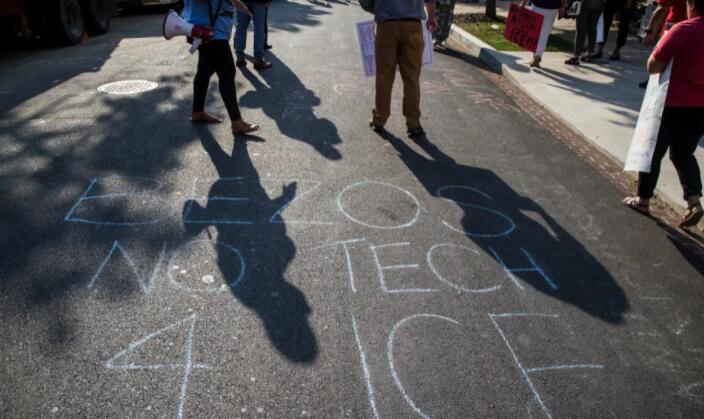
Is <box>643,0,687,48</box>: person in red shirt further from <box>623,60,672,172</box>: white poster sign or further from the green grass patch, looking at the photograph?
the green grass patch

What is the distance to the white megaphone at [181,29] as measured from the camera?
4398 millimetres

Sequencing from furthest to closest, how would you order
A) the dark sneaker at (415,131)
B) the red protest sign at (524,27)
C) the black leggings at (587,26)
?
the red protest sign at (524,27) → the black leggings at (587,26) → the dark sneaker at (415,131)

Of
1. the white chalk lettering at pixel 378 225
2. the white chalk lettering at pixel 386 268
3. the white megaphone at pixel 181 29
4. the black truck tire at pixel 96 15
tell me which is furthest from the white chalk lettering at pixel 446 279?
the black truck tire at pixel 96 15

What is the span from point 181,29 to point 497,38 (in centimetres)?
835

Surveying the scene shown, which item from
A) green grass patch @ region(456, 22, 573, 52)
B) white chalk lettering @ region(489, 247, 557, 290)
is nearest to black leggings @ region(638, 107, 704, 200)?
white chalk lettering @ region(489, 247, 557, 290)

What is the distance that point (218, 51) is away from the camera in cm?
473

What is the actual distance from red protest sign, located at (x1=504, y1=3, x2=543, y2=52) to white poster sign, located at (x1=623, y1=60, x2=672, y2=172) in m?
4.77

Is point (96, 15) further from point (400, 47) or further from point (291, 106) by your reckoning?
point (400, 47)

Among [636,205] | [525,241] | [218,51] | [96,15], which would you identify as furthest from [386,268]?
[96,15]

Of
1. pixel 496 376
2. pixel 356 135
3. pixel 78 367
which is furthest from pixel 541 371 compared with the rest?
pixel 356 135

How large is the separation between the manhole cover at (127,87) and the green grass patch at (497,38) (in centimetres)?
684

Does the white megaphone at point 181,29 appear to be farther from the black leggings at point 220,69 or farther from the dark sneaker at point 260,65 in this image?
the dark sneaker at point 260,65

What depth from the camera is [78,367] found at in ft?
7.54

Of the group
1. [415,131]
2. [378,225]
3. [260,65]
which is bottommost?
[378,225]
